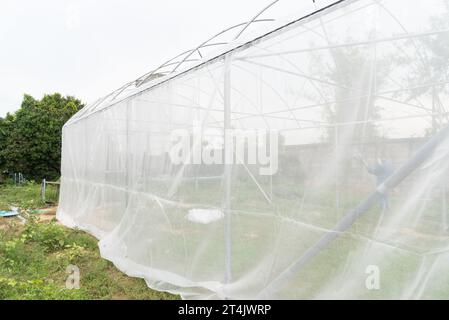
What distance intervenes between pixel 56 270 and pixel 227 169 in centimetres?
333

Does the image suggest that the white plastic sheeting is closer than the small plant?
Yes

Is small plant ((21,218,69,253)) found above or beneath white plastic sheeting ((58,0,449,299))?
beneath

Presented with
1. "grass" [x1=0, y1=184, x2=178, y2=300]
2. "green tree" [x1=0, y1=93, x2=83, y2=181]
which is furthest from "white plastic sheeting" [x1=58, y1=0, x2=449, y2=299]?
"green tree" [x1=0, y1=93, x2=83, y2=181]

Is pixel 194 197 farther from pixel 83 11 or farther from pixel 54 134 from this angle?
pixel 54 134

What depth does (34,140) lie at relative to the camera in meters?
18.0

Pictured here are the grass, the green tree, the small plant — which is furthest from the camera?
the green tree

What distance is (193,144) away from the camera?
13.3ft

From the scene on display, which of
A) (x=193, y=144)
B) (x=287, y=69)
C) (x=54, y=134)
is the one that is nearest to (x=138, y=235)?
(x=193, y=144)

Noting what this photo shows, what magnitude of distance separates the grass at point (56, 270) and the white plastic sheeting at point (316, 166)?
386 millimetres

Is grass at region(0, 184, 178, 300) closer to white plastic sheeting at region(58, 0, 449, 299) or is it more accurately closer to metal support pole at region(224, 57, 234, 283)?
white plastic sheeting at region(58, 0, 449, 299)

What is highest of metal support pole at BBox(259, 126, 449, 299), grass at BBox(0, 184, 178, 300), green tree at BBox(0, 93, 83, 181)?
green tree at BBox(0, 93, 83, 181)

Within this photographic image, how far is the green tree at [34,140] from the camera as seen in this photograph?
1795cm

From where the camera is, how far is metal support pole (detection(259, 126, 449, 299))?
2182mm

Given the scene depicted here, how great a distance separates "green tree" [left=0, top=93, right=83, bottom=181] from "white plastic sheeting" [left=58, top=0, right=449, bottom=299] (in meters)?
16.3
